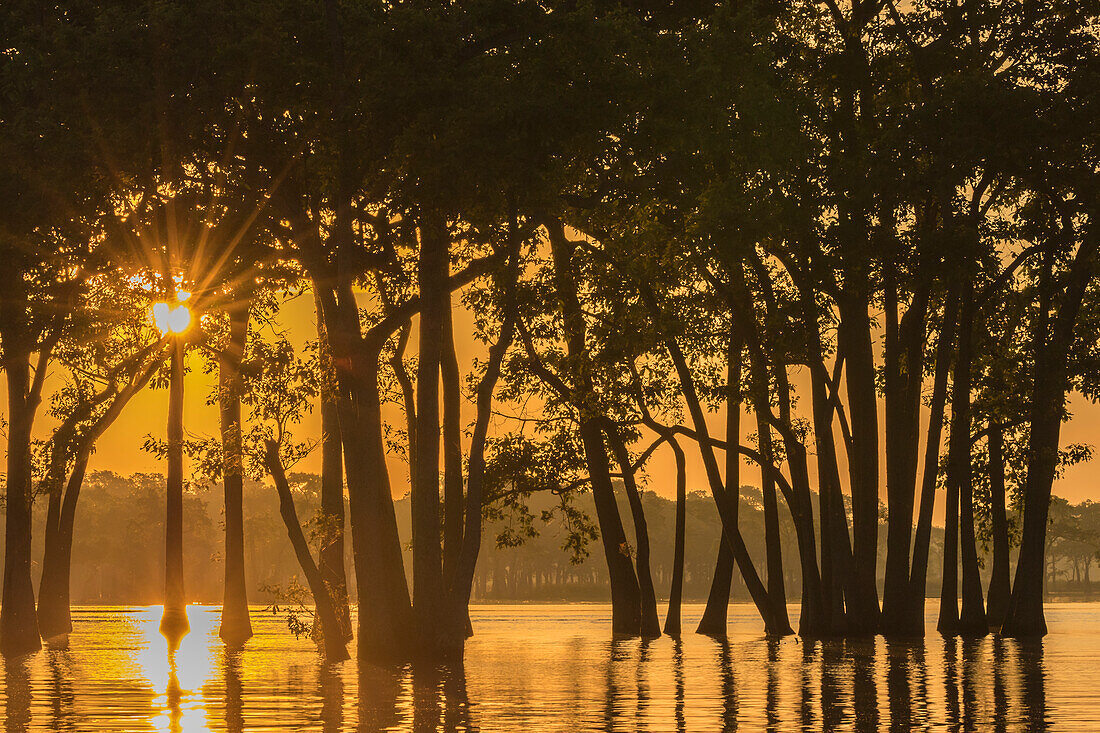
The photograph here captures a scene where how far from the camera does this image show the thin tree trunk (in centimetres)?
4797

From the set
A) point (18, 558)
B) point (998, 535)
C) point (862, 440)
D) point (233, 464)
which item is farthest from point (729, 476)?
point (18, 558)

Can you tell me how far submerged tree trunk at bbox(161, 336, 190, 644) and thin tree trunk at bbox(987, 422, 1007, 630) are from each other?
24.1 metres

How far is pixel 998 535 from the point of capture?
158ft

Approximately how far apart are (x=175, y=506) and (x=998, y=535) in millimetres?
24562

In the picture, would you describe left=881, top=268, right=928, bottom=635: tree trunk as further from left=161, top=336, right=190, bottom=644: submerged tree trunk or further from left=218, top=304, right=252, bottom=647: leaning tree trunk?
left=161, top=336, right=190, bottom=644: submerged tree trunk

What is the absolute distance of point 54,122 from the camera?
91.5ft

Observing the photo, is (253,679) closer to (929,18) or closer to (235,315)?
(235,315)

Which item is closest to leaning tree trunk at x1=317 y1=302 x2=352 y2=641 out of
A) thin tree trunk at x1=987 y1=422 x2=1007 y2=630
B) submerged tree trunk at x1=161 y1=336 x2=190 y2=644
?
submerged tree trunk at x1=161 y1=336 x2=190 y2=644

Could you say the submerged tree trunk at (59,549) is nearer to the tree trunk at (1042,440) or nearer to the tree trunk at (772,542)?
the tree trunk at (772,542)

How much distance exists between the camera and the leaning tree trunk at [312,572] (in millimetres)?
32500

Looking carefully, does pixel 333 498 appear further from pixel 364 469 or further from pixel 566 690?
pixel 566 690

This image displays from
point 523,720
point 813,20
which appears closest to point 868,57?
point 813,20

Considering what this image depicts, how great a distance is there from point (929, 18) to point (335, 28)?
63.3 feet

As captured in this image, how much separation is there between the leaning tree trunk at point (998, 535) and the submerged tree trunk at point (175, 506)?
79.1 feet
